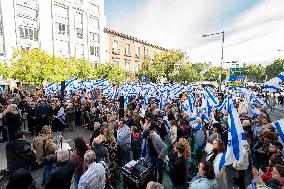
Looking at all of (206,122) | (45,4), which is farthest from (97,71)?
(206,122)

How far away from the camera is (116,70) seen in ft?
122

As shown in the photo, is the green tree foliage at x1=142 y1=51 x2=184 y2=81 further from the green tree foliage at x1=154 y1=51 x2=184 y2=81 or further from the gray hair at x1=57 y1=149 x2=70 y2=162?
the gray hair at x1=57 y1=149 x2=70 y2=162

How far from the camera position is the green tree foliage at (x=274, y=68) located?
4111 inches

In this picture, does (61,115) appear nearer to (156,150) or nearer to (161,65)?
(156,150)

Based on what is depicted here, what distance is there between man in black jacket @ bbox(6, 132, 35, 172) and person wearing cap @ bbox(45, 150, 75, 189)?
1.94m

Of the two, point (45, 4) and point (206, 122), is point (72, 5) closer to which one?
point (45, 4)

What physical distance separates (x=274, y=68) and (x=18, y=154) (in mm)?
116879

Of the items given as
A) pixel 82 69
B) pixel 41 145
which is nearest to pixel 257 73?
pixel 82 69

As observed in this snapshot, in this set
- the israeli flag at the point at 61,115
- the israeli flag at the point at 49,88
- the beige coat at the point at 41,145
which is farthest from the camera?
the israeli flag at the point at 49,88

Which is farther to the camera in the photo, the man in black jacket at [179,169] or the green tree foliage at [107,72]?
the green tree foliage at [107,72]

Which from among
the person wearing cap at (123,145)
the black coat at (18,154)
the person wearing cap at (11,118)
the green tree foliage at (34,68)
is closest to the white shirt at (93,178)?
the black coat at (18,154)

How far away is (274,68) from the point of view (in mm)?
109625

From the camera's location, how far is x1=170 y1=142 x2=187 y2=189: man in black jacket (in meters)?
5.75

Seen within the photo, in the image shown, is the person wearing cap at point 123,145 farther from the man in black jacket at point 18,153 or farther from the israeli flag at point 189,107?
the israeli flag at point 189,107
